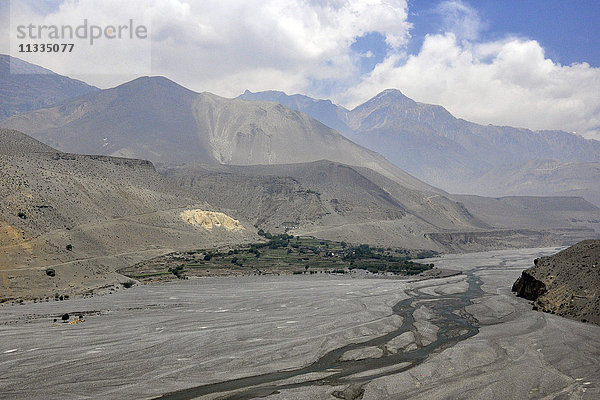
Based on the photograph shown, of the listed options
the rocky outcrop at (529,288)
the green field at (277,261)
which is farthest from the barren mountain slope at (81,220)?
the rocky outcrop at (529,288)

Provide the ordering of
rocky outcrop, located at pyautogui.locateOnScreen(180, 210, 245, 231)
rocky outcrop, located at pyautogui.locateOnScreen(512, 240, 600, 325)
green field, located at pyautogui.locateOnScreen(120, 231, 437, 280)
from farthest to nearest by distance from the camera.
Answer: rocky outcrop, located at pyautogui.locateOnScreen(180, 210, 245, 231) < green field, located at pyautogui.locateOnScreen(120, 231, 437, 280) < rocky outcrop, located at pyautogui.locateOnScreen(512, 240, 600, 325)

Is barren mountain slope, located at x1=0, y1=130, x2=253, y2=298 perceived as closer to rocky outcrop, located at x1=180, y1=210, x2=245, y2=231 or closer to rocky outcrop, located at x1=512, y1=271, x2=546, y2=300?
rocky outcrop, located at x1=180, y1=210, x2=245, y2=231

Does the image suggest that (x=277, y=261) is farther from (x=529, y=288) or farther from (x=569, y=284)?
(x=569, y=284)

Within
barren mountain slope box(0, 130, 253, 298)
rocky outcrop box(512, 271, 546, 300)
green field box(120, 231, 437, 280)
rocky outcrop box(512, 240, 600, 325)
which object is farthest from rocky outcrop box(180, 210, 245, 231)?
rocky outcrop box(512, 240, 600, 325)

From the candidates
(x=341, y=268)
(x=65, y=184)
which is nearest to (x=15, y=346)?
(x=65, y=184)

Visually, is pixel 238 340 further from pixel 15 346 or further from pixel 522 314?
pixel 522 314

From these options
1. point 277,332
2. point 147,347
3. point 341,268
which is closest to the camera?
point 147,347

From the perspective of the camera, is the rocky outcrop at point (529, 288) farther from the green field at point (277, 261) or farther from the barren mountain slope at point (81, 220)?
the barren mountain slope at point (81, 220)

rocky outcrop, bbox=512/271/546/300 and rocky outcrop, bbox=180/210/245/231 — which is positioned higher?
rocky outcrop, bbox=180/210/245/231
